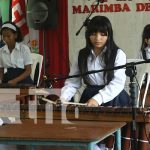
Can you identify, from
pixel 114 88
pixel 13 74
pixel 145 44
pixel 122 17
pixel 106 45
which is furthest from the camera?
pixel 122 17

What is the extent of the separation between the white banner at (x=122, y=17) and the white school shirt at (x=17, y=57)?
144 cm

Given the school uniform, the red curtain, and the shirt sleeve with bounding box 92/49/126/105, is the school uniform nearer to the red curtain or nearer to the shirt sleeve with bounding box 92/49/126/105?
the red curtain

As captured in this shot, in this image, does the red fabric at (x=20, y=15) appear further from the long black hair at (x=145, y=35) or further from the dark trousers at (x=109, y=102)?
the dark trousers at (x=109, y=102)

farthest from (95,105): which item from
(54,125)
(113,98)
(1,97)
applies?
(1,97)

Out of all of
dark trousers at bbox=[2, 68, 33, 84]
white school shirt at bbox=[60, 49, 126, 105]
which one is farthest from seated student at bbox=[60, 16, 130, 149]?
dark trousers at bbox=[2, 68, 33, 84]

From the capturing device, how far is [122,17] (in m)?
6.27

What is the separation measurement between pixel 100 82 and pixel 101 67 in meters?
0.11

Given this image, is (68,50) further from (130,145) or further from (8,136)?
(8,136)

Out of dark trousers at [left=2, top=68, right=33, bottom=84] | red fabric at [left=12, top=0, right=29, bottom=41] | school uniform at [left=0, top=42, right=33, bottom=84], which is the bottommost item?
dark trousers at [left=2, top=68, right=33, bottom=84]

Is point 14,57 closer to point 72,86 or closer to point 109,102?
point 72,86

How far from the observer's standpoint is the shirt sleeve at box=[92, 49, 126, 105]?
3.24 meters

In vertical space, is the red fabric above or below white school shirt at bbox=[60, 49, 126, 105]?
above

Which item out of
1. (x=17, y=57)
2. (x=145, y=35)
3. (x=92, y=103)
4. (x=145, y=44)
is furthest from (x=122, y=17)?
(x=92, y=103)

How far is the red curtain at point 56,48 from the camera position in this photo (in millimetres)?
6652
